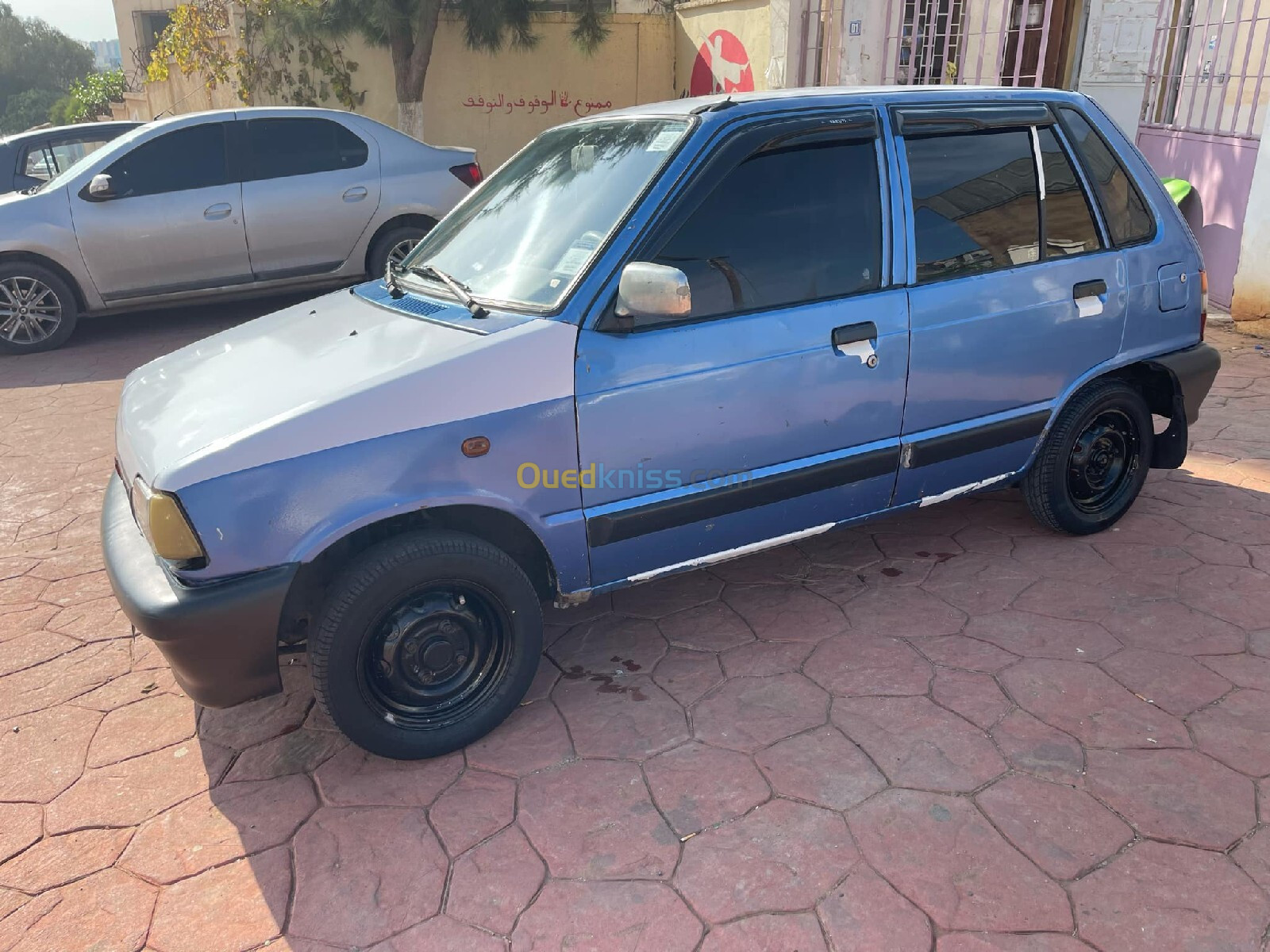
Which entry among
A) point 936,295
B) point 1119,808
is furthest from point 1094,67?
point 1119,808

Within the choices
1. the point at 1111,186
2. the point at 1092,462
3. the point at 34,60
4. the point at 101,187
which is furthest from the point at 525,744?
A: the point at 34,60

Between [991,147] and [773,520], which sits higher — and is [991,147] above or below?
above

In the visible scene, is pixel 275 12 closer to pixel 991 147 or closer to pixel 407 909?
pixel 991 147

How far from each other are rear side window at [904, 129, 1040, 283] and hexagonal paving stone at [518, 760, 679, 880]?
199cm

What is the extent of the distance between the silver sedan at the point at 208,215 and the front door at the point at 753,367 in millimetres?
5617

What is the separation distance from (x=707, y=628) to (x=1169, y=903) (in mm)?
1678

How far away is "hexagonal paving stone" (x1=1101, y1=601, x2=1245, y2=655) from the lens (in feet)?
10.7

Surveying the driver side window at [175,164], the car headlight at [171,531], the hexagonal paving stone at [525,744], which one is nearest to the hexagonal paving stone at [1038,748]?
the hexagonal paving stone at [525,744]

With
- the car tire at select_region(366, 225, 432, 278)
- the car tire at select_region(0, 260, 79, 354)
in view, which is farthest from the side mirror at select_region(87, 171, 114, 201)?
the car tire at select_region(366, 225, 432, 278)

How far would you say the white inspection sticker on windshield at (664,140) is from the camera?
9.81 ft

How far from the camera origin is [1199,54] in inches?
320

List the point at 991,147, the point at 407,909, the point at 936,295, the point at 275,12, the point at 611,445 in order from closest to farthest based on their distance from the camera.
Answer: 1. the point at 407,909
2. the point at 611,445
3. the point at 936,295
4. the point at 991,147
5. the point at 275,12

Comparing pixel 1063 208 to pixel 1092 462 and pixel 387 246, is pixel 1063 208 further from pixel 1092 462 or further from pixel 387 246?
pixel 387 246

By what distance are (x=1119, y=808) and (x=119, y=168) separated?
7880 millimetres
